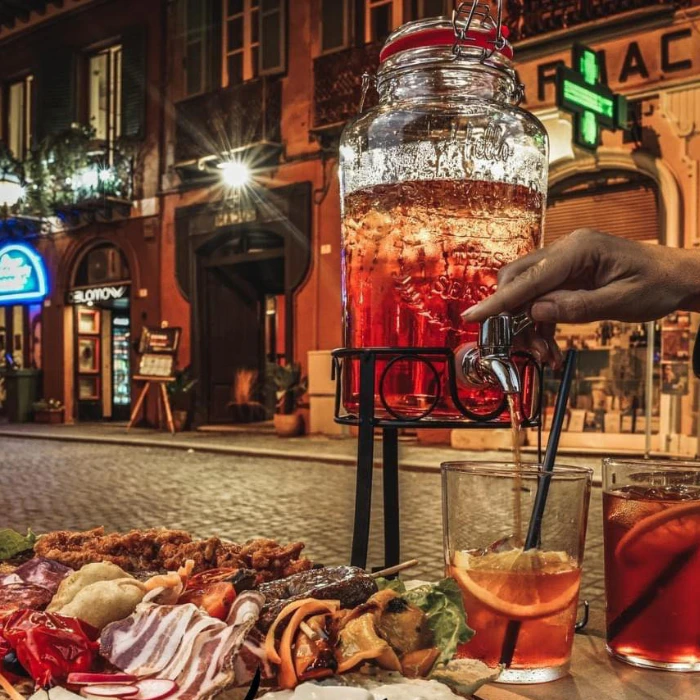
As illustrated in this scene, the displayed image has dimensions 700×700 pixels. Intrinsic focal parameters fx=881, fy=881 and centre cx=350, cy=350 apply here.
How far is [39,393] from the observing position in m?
20.6

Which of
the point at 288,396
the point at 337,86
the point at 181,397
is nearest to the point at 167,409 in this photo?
the point at 181,397

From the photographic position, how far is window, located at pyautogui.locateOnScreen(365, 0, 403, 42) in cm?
1421

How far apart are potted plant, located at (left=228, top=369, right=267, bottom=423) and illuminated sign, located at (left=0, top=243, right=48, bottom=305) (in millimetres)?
5980

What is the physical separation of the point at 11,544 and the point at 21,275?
66.3ft

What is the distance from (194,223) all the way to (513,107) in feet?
51.9

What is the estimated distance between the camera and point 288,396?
15.0 metres

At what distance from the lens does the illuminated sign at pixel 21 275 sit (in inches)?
808

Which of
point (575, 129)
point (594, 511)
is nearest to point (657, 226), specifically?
point (575, 129)

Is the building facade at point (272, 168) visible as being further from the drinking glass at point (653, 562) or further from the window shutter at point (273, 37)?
the drinking glass at point (653, 562)

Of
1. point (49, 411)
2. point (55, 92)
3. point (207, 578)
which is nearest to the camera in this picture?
point (207, 578)

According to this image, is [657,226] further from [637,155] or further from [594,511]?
[594,511]

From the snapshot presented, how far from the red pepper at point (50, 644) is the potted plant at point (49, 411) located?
19336 mm

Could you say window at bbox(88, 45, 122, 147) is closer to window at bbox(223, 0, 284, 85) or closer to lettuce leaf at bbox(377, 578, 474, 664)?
window at bbox(223, 0, 284, 85)

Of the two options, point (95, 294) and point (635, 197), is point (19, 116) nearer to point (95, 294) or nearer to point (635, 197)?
point (95, 294)
